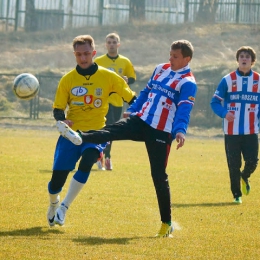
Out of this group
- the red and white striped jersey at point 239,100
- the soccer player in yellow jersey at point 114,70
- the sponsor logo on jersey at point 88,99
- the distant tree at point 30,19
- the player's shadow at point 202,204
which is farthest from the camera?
the distant tree at point 30,19

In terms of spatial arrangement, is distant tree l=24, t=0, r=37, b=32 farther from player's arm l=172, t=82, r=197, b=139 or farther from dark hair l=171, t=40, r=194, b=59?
player's arm l=172, t=82, r=197, b=139

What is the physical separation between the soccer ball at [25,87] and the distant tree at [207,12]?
30755 millimetres

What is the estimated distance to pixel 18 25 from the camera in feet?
138

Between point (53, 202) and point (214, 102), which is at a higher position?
point (214, 102)

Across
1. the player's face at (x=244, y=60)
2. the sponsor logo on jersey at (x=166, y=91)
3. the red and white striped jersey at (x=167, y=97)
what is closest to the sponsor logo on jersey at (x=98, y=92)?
the red and white striped jersey at (x=167, y=97)

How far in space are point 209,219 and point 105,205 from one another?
4.77 feet

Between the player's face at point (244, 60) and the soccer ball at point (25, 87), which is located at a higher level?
the player's face at point (244, 60)

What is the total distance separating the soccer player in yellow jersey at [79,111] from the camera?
7973 millimetres

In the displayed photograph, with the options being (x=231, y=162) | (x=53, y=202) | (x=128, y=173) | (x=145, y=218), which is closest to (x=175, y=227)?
(x=145, y=218)

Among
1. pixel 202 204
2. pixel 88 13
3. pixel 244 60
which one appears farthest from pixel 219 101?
pixel 88 13

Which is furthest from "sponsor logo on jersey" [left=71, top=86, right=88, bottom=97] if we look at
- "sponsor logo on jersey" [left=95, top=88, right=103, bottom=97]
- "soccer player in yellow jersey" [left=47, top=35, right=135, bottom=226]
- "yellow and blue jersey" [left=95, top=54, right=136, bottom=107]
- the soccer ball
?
"yellow and blue jersey" [left=95, top=54, right=136, bottom=107]

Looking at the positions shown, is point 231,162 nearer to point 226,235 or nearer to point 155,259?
point 226,235

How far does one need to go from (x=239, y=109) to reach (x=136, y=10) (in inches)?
1229

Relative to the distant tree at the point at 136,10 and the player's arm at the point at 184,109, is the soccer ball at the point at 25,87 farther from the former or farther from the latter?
the distant tree at the point at 136,10
